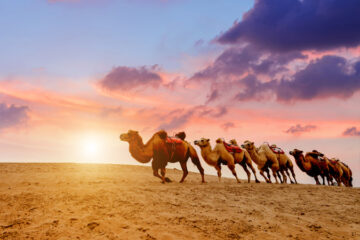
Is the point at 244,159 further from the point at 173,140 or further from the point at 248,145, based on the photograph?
the point at 173,140

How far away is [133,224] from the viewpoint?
7.13 m

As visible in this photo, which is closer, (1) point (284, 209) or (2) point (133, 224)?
(2) point (133, 224)

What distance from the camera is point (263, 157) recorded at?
18.0 m

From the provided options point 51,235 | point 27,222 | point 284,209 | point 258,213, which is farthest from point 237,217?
point 27,222

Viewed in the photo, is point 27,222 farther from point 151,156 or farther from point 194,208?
point 151,156

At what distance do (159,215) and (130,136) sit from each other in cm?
600

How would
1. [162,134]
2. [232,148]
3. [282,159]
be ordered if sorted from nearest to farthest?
[162,134], [232,148], [282,159]

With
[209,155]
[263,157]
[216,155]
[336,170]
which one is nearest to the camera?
[209,155]

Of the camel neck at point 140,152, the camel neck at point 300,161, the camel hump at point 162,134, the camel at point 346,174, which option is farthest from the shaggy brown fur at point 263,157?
the camel at point 346,174

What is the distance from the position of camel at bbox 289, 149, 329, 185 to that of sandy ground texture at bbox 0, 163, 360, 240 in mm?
10415

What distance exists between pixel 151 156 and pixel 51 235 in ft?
22.9

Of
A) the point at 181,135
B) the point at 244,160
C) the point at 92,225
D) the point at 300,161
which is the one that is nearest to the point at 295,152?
the point at 300,161

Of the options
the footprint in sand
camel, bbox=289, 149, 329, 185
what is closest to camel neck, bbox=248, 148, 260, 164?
camel, bbox=289, 149, 329, 185

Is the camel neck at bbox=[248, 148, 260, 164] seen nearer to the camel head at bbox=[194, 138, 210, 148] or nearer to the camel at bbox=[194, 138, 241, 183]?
the camel at bbox=[194, 138, 241, 183]
